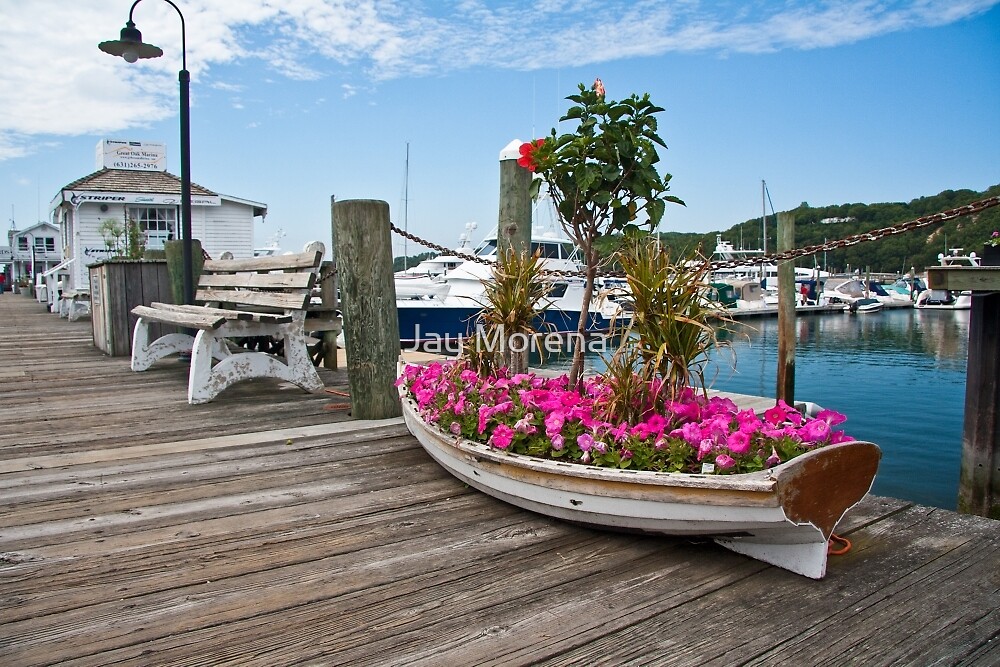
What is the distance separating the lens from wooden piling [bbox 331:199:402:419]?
5.05m

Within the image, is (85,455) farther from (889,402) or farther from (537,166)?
(889,402)

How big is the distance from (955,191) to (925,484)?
102 feet

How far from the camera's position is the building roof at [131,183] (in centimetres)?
2753

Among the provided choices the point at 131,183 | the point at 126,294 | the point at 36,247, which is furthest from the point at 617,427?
the point at 36,247

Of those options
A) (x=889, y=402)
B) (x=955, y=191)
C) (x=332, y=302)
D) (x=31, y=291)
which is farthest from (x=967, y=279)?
(x=31, y=291)

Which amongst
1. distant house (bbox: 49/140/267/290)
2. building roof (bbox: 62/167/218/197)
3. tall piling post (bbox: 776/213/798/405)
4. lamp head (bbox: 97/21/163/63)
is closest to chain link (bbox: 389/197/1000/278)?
tall piling post (bbox: 776/213/798/405)

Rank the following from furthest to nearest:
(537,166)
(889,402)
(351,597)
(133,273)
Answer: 1. (889,402)
2. (133,273)
3. (537,166)
4. (351,597)

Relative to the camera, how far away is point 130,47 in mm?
8664

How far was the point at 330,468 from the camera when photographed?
3.96 meters

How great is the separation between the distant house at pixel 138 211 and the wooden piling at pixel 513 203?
24.0 meters

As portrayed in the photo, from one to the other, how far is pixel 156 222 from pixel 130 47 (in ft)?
71.0

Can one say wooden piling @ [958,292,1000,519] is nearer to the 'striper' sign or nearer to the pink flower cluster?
the pink flower cluster

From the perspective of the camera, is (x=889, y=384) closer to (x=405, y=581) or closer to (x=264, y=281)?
(x=264, y=281)

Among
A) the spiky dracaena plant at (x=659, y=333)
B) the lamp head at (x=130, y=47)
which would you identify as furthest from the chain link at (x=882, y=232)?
the lamp head at (x=130, y=47)
